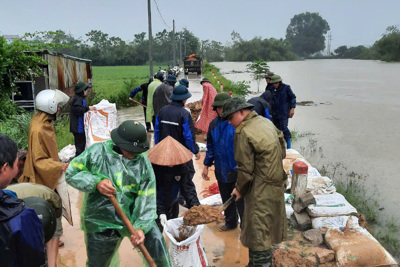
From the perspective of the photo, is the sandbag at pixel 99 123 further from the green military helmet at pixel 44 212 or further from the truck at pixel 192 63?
the truck at pixel 192 63

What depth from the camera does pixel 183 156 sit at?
12.6 ft

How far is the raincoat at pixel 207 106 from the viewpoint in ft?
24.9

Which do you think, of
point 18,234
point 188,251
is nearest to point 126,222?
point 188,251

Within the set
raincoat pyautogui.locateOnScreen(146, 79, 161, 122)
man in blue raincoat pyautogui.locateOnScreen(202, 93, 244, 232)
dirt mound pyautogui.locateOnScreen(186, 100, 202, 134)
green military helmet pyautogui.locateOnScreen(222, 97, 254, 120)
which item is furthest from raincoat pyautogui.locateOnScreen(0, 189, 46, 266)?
dirt mound pyautogui.locateOnScreen(186, 100, 202, 134)

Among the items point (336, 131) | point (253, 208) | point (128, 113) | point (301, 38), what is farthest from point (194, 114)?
point (301, 38)

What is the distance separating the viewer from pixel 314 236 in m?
4.12

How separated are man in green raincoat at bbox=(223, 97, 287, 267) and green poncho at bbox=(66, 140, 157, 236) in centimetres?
89

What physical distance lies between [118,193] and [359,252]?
262 cm

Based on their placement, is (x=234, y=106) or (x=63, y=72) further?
(x=63, y=72)

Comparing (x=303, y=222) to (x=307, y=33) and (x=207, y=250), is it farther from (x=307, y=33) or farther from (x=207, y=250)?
(x=307, y=33)

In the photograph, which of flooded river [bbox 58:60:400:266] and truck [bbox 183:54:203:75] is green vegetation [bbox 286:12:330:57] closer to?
truck [bbox 183:54:203:75]

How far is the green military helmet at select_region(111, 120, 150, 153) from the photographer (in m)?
2.49

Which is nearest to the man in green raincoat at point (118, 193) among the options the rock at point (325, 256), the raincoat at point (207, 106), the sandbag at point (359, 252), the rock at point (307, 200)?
the rock at point (325, 256)

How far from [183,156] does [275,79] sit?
12.7 feet
